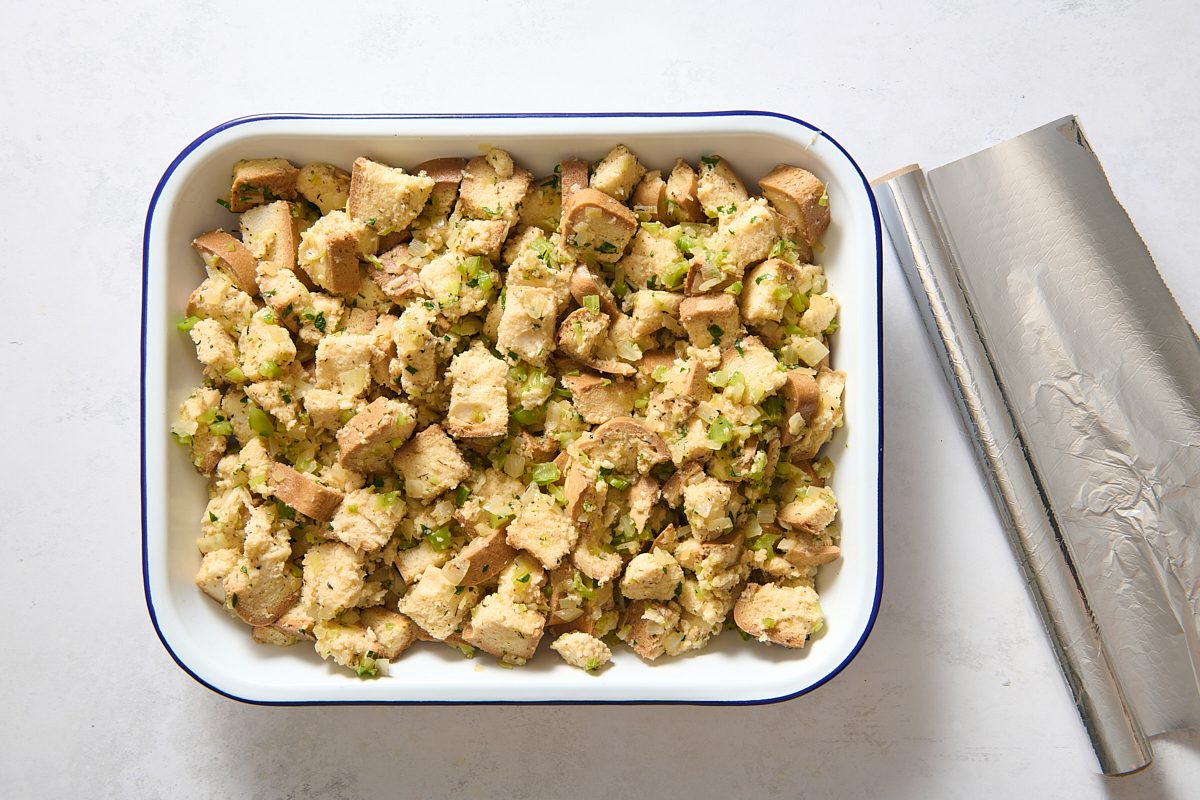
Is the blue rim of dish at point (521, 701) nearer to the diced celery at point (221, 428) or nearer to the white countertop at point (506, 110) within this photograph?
the diced celery at point (221, 428)

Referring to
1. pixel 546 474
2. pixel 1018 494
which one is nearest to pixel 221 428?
pixel 546 474

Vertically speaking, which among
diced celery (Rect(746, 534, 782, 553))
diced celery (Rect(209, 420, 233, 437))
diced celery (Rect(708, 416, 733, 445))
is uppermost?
diced celery (Rect(209, 420, 233, 437))

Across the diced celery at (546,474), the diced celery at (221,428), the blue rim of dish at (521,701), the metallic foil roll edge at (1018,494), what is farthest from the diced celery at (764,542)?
the diced celery at (221,428)

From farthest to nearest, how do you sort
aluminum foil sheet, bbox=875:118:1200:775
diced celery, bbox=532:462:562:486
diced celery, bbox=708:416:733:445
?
aluminum foil sheet, bbox=875:118:1200:775
diced celery, bbox=532:462:562:486
diced celery, bbox=708:416:733:445

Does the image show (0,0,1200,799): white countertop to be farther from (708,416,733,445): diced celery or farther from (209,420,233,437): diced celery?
(708,416,733,445): diced celery

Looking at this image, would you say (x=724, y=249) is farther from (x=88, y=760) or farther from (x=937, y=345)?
(x=88, y=760)

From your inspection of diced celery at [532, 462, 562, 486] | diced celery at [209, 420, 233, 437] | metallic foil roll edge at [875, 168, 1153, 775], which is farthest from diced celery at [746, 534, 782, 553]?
diced celery at [209, 420, 233, 437]

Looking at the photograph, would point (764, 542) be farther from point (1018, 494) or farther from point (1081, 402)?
point (1081, 402)
